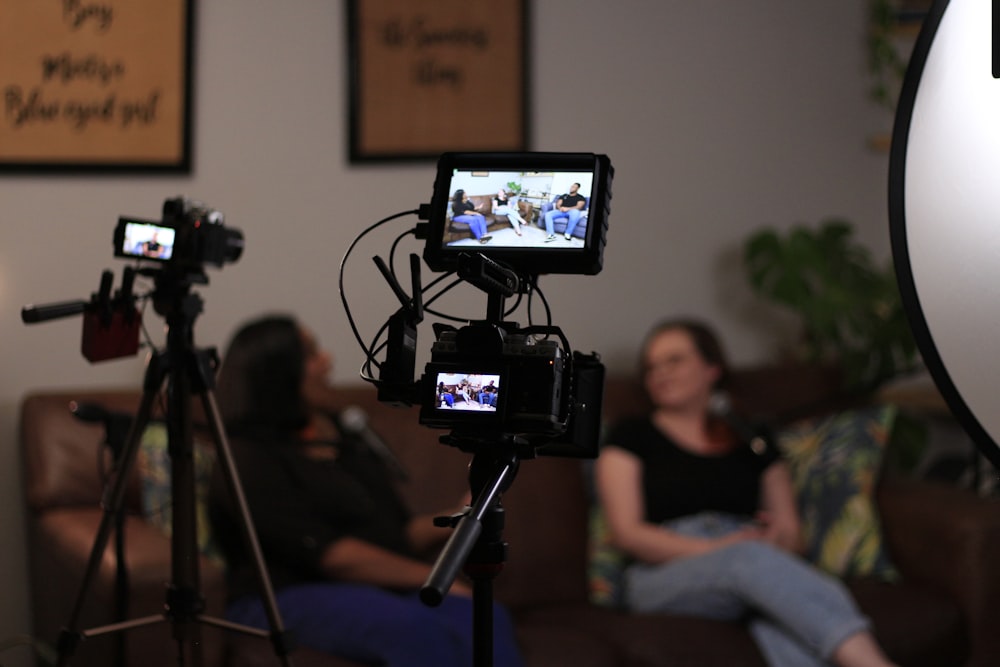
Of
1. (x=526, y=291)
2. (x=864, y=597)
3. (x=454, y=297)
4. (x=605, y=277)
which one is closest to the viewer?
(x=526, y=291)

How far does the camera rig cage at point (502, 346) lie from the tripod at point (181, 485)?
0.60 m

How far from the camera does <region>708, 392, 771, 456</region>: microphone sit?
269cm

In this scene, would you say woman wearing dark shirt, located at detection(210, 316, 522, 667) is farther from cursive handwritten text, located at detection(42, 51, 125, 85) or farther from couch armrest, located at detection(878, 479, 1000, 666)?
couch armrest, located at detection(878, 479, 1000, 666)

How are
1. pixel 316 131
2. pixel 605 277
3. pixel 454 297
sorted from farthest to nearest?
pixel 605 277 → pixel 316 131 → pixel 454 297

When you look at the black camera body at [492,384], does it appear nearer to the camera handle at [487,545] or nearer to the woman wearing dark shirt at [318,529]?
the camera handle at [487,545]

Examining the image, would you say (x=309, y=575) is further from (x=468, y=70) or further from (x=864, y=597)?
(x=468, y=70)

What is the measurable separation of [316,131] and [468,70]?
420mm

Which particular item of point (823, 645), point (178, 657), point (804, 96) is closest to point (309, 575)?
point (178, 657)

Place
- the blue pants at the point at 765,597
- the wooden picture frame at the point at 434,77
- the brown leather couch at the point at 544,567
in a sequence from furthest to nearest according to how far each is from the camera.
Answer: the wooden picture frame at the point at 434,77, the blue pants at the point at 765,597, the brown leather couch at the point at 544,567

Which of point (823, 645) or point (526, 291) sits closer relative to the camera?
point (526, 291)

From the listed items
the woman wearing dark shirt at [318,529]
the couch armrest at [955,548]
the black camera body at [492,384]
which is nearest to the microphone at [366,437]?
the woman wearing dark shirt at [318,529]

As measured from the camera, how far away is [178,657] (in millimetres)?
1740

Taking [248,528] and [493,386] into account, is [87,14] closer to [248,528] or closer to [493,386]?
[248,528]

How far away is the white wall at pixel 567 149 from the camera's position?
2.53m
